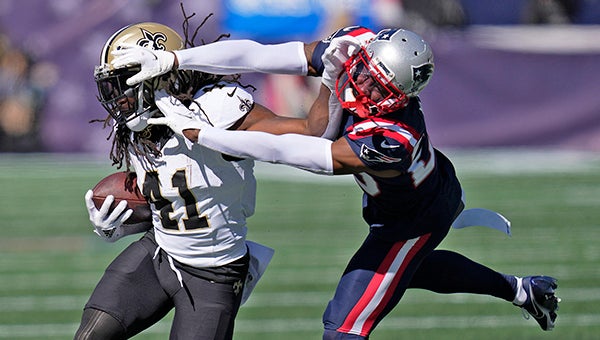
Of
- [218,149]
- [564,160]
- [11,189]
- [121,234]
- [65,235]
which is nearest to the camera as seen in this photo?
[218,149]

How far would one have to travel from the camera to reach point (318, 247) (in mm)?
→ 7195

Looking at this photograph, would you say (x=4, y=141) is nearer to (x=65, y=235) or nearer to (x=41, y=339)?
(x=65, y=235)

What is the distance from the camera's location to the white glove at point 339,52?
344 centimetres

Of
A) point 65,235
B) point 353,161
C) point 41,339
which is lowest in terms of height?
point 65,235

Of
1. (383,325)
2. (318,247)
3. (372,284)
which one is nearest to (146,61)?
(372,284)

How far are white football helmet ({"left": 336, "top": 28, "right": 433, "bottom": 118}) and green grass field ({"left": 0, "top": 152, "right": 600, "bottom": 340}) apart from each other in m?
1.80

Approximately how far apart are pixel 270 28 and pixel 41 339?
679 cm

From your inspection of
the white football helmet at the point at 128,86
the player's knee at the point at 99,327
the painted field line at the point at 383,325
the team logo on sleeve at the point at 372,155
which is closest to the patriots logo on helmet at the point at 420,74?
the team logo on sleeve at the point at 372,155

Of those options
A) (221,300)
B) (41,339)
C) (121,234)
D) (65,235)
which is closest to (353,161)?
(221,300)

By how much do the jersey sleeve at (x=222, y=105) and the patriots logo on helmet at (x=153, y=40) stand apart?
0.20 metres

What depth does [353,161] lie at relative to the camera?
11.1 ft

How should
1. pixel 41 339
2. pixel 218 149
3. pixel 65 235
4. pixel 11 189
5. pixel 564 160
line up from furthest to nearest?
pixel 564 160, pixel 11 189, pixel 65 235, pixel 41 339, pixel 218 149

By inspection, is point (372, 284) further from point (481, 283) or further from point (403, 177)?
point (481, 283)

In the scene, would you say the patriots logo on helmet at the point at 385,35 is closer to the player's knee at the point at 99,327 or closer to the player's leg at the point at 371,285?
the player's leg at the point at 371,285
